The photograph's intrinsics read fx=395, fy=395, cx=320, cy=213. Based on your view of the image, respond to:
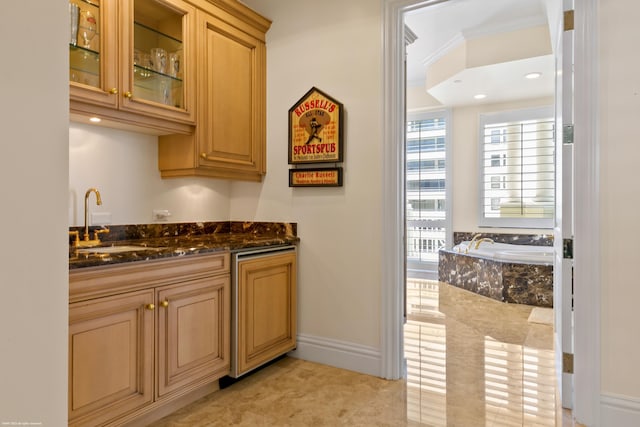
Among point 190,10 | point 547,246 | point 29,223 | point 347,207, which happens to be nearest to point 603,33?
point 347,207

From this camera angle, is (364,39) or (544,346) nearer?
(364,39)

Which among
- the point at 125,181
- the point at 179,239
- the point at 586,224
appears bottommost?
the point at 179,239

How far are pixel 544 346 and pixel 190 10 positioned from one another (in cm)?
356

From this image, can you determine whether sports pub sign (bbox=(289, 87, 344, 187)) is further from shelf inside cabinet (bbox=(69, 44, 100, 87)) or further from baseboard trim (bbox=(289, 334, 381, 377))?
shelf inside cabinet (bbox=(69, 44, 100, 87))

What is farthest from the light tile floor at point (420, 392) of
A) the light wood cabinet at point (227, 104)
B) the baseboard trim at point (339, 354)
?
the light wood cabinet at point (227, 104)

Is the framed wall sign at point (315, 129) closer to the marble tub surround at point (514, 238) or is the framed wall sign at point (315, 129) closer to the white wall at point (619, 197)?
the white wall at point (619, 197)

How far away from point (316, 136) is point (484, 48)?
278 centimetres

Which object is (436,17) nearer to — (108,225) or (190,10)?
(190,10)

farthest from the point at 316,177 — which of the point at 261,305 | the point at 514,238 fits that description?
the point at 514,238

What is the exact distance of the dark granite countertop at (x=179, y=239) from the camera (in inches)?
69.7

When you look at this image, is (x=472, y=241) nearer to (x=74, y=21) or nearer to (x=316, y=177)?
(x=316, y=177)

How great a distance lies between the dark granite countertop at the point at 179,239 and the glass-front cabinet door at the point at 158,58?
0.77 meters

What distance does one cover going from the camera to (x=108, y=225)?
94.4 inches

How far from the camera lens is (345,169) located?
2.75 metres
